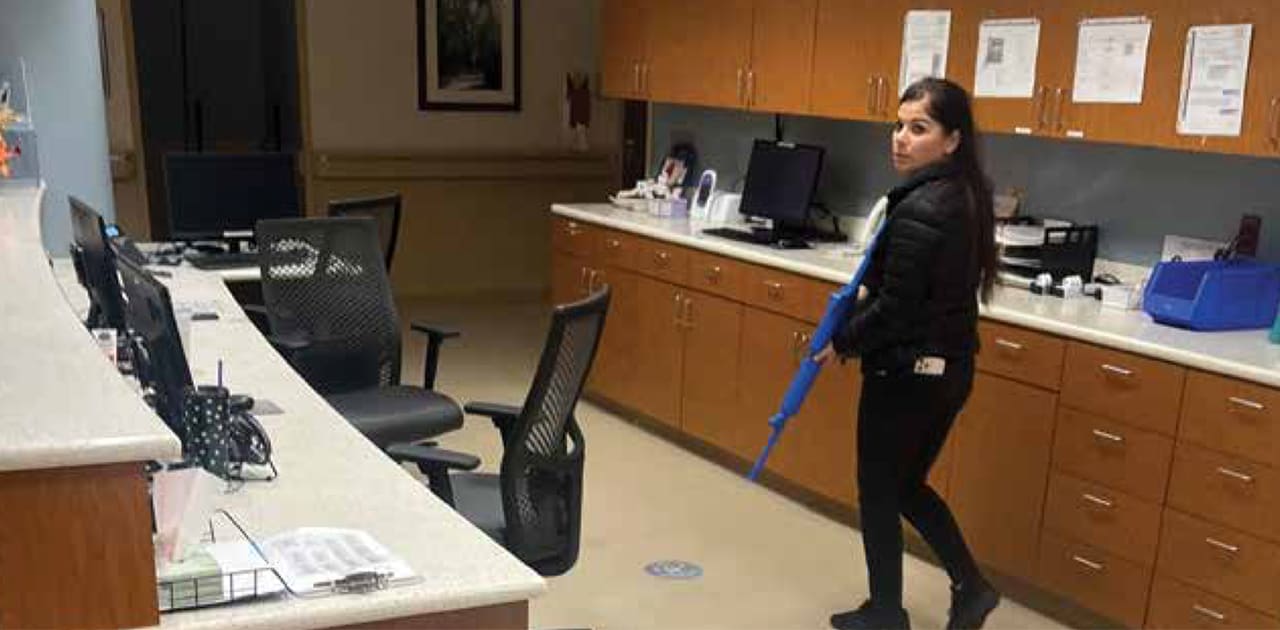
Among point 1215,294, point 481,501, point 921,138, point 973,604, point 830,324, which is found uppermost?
point 921,138

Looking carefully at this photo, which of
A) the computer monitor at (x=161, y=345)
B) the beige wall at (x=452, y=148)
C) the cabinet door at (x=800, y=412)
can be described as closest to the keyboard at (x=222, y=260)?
the cabinet door at (x=800, y=412)

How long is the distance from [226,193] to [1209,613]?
3661 mm

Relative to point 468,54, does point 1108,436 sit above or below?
below

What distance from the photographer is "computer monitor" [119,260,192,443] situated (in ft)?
6.29

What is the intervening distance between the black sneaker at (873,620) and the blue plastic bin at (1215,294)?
3.61 ft

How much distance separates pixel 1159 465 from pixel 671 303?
2107 mm

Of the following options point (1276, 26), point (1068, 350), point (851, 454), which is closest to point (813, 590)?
point (851, 454)

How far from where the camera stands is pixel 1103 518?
10.2 feet

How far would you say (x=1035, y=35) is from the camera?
3.44 m

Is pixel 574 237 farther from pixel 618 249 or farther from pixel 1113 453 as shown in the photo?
pixel 1113 453

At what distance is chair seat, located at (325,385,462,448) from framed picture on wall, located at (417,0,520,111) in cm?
396

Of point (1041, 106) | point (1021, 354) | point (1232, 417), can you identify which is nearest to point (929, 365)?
point (1021, 354)

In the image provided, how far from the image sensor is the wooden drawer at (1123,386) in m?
2.90

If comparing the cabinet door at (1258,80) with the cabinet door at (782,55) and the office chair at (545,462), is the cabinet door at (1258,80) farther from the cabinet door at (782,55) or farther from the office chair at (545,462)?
the office chair at (545,462)
